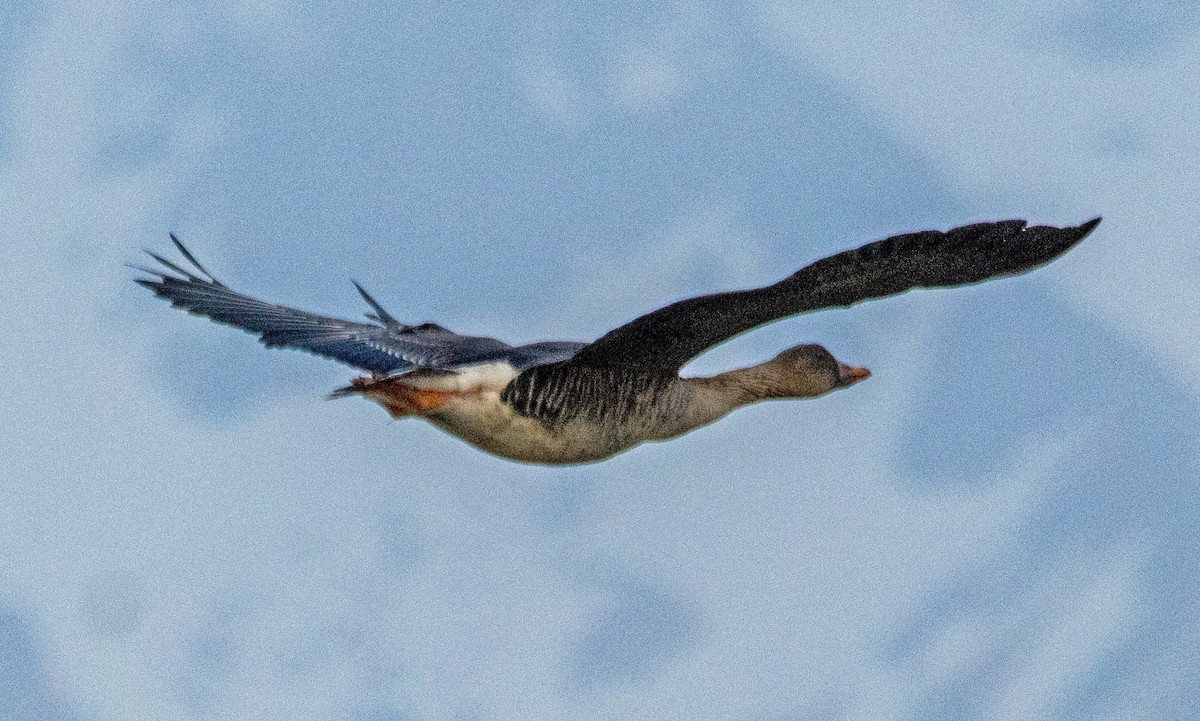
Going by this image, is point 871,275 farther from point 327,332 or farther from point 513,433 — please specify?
point 327,332

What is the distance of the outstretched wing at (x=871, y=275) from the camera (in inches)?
467

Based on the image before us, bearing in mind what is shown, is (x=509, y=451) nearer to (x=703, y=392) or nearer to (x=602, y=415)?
(x=602, y=415)

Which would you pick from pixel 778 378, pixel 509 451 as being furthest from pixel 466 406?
pixel 778 378

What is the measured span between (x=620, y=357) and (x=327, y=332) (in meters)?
2.48

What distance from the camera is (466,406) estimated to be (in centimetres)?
1324

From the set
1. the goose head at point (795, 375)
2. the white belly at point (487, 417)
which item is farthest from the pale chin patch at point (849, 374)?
the white belly at point (487, 417)

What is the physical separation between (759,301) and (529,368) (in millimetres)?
1855

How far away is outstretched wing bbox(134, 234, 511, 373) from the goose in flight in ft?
0.06

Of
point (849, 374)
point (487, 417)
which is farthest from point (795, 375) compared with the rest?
point (487, 417)

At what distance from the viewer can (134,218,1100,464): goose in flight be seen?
12.1 m

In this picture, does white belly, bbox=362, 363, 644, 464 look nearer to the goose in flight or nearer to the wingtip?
the goose in flight

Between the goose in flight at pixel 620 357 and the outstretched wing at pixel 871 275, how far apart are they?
0.01 metres

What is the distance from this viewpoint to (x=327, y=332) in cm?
1460

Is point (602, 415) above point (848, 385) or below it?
below
